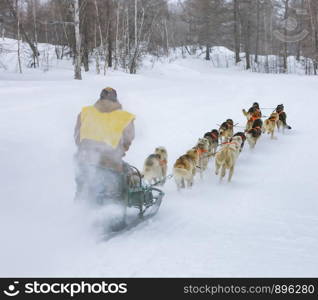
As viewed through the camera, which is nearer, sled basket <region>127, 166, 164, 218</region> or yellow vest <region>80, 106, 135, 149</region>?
yellow vest <region>80, 106, 135, 149</region>

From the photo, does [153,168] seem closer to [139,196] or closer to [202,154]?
[202,154]

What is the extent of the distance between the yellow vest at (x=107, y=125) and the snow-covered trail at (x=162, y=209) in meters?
0.97

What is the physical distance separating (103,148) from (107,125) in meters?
0.26

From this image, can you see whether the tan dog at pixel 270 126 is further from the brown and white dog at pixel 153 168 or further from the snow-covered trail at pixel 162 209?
the brown and white dog at pixel 153 168

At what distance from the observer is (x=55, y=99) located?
37.8ft

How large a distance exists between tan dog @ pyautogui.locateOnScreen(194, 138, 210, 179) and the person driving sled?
2.90 meters

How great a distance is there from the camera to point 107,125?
14.4 ft

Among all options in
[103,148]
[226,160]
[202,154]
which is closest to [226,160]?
[226,160]

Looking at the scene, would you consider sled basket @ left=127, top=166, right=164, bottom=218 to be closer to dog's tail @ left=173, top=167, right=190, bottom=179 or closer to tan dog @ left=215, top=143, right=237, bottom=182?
dog's tail @ left=173, top=167, right=190, bottom=179

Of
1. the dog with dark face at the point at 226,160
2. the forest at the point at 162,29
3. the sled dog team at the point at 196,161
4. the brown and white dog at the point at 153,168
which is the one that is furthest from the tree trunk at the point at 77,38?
the brown and white dog at the point at 153,168

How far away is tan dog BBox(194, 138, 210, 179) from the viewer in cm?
736

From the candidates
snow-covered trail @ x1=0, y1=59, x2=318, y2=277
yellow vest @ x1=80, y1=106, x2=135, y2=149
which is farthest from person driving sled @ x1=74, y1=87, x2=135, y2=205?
snow-covered trail @ x1=0, y1=59, x2=318, y2=277

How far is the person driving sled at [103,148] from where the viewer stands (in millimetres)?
4383

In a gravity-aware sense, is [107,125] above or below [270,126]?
above
